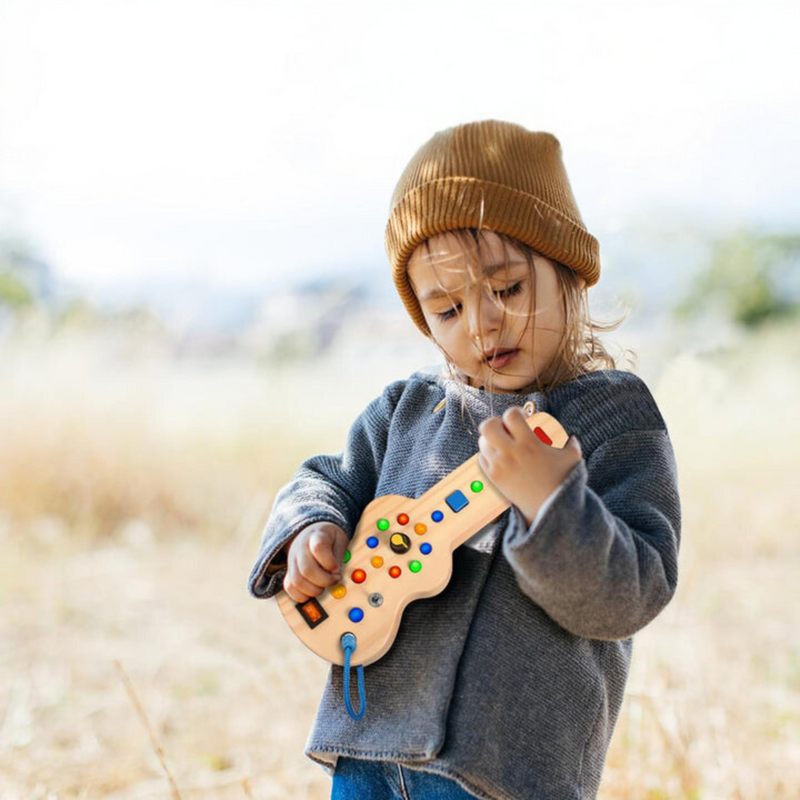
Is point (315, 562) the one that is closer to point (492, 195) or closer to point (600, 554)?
point (600, 554)

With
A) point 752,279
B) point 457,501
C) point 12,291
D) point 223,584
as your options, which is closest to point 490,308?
point 457,501

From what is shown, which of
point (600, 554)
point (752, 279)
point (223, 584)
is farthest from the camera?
point (752, 279)

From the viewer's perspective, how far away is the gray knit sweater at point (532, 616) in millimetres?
680

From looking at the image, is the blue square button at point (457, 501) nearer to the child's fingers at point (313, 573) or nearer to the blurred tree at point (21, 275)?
the child's fingers at point (313, 573)

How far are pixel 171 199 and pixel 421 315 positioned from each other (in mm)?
2372

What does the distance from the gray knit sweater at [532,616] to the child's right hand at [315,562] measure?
0.09ft

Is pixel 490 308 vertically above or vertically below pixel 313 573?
above

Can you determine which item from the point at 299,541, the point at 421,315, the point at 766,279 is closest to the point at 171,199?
the point at 766,279

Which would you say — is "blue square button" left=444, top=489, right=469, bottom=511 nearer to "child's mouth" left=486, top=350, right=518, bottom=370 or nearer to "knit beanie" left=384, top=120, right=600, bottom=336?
"child's mouth" left=486, top=350, right=518, bottom=370

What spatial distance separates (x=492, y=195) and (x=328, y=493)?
32 cm

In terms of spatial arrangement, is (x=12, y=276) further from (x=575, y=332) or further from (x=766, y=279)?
(x=575, y=332)

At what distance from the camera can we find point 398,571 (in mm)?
768

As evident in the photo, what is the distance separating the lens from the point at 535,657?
77cm

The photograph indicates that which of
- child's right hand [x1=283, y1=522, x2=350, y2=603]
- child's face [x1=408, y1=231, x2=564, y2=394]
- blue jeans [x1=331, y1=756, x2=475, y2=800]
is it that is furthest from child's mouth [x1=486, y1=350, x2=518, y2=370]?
blue jeans [x1=331, y1=756, x2=475, y2=800]
